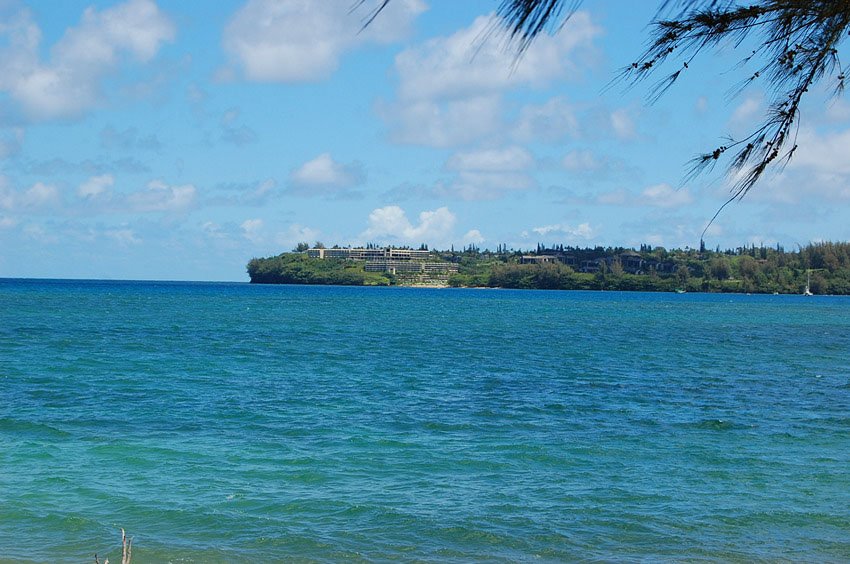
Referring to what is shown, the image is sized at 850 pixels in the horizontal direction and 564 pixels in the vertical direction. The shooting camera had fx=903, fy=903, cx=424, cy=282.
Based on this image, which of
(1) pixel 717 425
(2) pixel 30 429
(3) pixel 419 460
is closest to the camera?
(3) pixel 419 460

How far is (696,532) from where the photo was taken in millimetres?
13359

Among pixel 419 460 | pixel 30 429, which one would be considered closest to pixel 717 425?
pixel 419 460

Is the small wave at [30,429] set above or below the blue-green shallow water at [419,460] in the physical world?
above

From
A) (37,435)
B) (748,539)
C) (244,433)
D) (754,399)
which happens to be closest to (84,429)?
(37,435)

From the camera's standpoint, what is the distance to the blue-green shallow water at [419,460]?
12.9 m

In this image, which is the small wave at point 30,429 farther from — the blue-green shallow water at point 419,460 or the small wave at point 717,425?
the small wave at point 717,425

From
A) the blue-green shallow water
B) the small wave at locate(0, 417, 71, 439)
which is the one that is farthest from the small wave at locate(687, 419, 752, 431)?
the small wave at locate(0, 417, 71, 439)

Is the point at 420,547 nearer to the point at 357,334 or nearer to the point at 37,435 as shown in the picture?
the point at 37,435

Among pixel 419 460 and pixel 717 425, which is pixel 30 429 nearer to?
pixel 419 460

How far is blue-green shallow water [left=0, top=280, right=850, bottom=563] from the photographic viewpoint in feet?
42.4

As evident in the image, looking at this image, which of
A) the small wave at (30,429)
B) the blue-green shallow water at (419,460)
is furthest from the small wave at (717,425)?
the small wave at (30,429)

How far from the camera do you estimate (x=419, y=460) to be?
17.5 metres

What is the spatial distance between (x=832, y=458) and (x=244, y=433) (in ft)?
41.0

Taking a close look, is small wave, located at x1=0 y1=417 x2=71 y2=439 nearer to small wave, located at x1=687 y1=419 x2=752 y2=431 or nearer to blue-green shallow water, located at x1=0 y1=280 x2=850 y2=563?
blue-green shallow water, located at x1=0 y1=280 x2=850 y2=563
